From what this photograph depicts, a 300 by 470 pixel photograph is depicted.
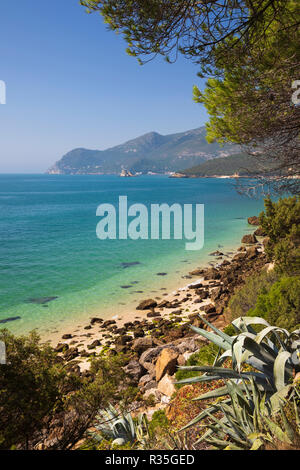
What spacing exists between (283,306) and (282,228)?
11.2m

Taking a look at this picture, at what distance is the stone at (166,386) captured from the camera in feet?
22.9

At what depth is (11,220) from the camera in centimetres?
5209

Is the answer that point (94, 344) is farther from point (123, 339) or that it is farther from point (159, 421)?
point (159, 421)

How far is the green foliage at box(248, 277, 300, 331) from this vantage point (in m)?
6.77

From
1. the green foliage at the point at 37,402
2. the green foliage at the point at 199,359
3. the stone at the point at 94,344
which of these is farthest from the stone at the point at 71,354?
the green foliage at the point at 37,402

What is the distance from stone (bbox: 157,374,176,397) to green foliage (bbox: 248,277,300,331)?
280cm

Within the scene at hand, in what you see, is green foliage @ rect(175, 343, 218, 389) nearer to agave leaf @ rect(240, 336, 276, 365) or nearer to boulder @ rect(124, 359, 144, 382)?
boulder @ rect(124, 359, 144, 382)

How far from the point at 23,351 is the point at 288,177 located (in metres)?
8.96

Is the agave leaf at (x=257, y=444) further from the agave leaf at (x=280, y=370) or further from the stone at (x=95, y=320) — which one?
the stone at (x=95, y=320)

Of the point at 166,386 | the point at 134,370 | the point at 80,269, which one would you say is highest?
the point at 166,386

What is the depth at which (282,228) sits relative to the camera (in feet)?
56.6

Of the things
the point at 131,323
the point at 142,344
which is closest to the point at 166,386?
the point at 142,344
